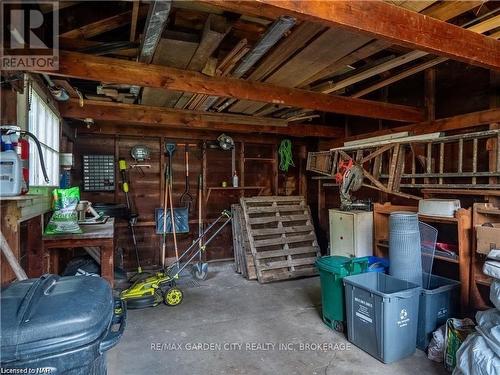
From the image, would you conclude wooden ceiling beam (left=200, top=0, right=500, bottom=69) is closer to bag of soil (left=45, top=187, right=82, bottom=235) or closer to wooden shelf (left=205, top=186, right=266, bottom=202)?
bag of soil (left=45, top=187, right=82, bottom=235)

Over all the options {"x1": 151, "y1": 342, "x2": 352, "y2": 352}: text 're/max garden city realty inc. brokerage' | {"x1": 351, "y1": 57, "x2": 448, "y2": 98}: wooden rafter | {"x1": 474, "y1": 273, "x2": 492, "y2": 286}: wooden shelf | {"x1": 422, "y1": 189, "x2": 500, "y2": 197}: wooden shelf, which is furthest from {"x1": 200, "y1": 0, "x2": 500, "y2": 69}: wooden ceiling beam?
{"x1": 151, "y1": 342, "x2": 352, "y2": 352}: text 're/max garden city realty inc. brokerage'

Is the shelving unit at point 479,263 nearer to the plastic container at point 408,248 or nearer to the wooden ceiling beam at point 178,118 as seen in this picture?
the plastic container at point 408,248

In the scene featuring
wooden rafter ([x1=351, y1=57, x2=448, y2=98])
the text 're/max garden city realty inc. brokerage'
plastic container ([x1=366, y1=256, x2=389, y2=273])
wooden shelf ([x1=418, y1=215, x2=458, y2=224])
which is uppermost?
wooden rafter ([x1=351, y1=57, x2=448, y2=98])

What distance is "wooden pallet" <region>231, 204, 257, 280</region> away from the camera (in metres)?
4.36

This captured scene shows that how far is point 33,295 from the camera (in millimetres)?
1079

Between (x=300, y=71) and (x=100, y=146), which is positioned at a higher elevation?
(x=300, y=71)

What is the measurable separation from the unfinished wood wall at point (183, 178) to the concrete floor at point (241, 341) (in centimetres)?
142

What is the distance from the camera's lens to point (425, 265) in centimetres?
277

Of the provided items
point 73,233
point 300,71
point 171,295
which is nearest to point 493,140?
point 300,71

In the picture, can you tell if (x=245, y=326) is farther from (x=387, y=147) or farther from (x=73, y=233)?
(x=387, y=147)

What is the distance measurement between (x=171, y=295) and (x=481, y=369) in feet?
8.73

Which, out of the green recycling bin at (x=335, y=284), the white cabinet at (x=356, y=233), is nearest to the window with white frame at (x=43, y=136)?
the green recycling bin at (x=335, y=284)

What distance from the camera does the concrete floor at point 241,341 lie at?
228 centimetres

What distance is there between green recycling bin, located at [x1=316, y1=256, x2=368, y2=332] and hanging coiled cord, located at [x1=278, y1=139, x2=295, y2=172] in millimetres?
2710
